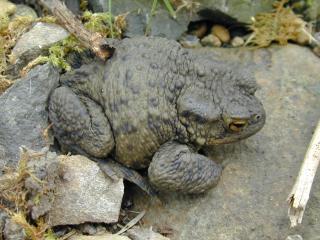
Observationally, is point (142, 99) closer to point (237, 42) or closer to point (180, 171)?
point (180, 171)

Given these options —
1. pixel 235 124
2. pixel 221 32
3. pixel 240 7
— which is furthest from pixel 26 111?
pixel 240 7

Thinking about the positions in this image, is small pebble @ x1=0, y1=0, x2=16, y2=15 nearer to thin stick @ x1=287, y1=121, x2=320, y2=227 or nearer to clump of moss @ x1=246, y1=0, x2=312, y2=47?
clump of moss @ x1=246, y1=0, x2=312, y2=47

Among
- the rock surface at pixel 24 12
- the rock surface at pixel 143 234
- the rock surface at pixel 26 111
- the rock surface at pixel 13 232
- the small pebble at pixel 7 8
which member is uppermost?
the small pebble at pixel 7 8

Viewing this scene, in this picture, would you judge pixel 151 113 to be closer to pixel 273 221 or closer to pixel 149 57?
pixel 149 57

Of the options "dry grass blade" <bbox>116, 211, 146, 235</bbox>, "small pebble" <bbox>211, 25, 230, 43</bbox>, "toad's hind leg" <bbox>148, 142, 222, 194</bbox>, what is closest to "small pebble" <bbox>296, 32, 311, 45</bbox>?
"small pebble" <bbox>211, 25, 230, 43</bbox>

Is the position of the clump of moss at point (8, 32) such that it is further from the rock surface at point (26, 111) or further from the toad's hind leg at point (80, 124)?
the toad's hind leg at point (80, 124)

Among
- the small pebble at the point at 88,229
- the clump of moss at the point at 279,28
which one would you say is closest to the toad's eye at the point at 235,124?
the small pebble at the point at 88,229
